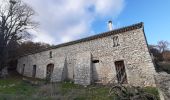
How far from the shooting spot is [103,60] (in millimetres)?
15914

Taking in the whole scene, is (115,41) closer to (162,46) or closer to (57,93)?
(57,93)

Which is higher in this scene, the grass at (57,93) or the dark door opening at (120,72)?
the dark door opening at (120,72)

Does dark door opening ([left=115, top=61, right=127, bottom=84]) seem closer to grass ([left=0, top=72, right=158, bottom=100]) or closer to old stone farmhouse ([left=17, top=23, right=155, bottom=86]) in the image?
old stone farmhouse ([left=17, top=23, right=155, bottom=86])

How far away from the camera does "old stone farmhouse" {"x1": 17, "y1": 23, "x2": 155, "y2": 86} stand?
1387 centimetres

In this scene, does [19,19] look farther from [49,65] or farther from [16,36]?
[49,65]

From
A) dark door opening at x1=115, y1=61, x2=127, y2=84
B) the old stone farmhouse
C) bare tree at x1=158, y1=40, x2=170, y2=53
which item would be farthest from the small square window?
bare tree at x1=158, y1=40, x2=170, y2=53

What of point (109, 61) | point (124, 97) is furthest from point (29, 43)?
point (124, 97)

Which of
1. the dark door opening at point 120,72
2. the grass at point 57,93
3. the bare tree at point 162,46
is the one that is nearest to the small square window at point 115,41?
the dark door opening at point 120,72

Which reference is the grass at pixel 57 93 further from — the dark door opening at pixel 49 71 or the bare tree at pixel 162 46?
the bare tree at pixel 162 46

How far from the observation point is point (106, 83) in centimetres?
1526

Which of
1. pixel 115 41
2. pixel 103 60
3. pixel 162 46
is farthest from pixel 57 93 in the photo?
pixel 162 46

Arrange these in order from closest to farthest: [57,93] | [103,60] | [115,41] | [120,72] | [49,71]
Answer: [57,93], [120,72], [115,41], [103,60], [49,71]

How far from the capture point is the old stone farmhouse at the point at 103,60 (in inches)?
546

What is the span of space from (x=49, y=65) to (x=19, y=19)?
8.98 metres
